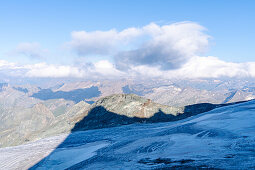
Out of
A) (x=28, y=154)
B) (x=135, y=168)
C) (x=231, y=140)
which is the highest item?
(x=231, y=140)

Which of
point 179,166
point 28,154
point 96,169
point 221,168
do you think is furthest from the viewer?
point 28,154

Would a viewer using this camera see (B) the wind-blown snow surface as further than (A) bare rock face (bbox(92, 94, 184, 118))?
No

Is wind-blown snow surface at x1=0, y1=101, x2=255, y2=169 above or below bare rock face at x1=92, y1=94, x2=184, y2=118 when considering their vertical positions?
below

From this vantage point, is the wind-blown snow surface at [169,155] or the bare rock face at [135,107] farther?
the bare rock face at [135,107]

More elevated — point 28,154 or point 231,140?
point 231,140

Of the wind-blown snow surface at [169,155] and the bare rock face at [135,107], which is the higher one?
the bare rock face at [135,107]

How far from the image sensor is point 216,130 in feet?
93.5

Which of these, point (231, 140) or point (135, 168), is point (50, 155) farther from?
point (231, 140)

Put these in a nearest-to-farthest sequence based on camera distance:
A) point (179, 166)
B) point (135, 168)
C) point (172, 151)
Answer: point (179, 166) < point (135, 168) < point (172, 151)

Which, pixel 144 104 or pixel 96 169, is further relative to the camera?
pixel 144 104

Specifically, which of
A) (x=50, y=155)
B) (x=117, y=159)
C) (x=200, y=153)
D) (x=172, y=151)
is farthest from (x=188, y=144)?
(x=50, y=155)

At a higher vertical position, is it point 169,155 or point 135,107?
point 135,107

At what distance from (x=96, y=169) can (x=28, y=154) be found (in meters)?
18.3

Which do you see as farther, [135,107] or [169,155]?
[135,107]
